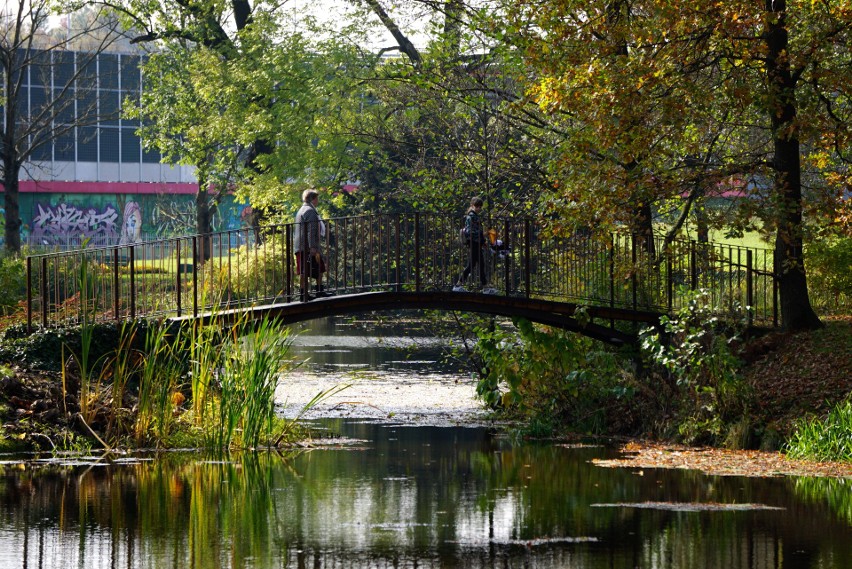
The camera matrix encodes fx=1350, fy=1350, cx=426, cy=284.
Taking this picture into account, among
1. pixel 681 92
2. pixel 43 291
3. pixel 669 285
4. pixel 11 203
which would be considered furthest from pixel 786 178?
pixel 11 203

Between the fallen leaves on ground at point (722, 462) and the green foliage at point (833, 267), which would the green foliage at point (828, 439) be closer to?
the fallen leaves on ground at point (722, 462)

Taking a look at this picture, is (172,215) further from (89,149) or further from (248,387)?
(248,387)

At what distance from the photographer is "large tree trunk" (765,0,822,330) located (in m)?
17.1

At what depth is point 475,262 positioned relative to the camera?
19.4 metres

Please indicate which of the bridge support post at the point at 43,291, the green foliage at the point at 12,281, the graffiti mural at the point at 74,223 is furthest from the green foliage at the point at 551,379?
the graffiti mural at the point at 74,223

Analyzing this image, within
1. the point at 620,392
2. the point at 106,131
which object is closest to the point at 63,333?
the point at 620,392

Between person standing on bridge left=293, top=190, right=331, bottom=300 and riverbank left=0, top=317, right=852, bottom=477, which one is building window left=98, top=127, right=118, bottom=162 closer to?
riverbank left=0, top=317, right=852, bottom=477

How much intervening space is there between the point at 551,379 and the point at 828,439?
4867 mm

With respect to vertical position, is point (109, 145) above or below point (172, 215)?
above

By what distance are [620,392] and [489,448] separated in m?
2.30

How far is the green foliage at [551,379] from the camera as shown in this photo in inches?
A: 701

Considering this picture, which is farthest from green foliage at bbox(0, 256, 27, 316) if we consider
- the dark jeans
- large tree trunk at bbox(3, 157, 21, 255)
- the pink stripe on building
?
the pink stripe on building

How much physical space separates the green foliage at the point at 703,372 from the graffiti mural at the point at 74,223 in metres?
57.6

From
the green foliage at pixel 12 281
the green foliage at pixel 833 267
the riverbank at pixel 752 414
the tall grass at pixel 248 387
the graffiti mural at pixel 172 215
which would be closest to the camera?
the tall grass at pixel 248 387
